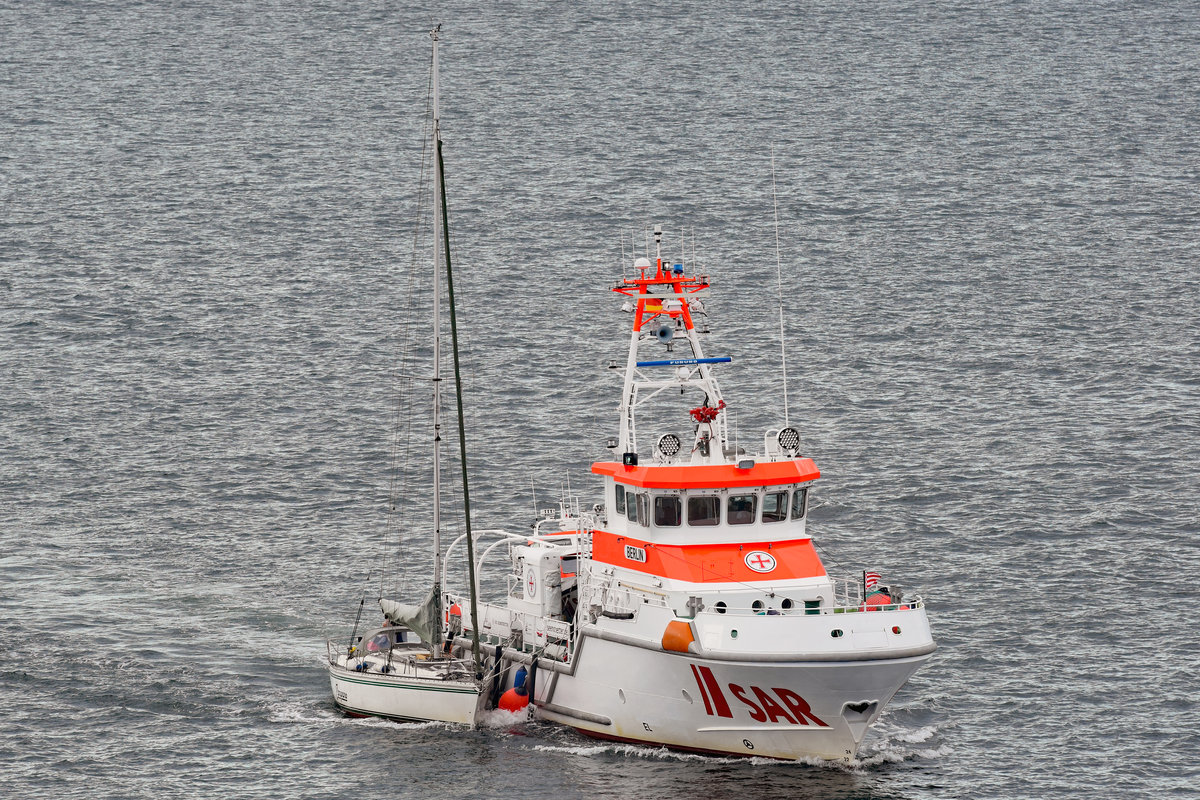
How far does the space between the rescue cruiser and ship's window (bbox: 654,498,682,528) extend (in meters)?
0.04

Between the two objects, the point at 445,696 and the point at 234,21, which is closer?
the point at 445,696

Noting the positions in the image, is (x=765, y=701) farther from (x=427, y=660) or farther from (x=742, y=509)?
(x=427, y=660)

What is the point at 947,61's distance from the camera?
156 meters

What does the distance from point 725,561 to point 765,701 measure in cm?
440

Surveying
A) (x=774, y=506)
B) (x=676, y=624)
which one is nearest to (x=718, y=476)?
(x=774, y=506)

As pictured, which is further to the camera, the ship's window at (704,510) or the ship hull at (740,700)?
the ship's window at (704,510)

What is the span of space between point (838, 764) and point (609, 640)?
6785 millimetres

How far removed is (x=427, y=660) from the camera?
2072 inches

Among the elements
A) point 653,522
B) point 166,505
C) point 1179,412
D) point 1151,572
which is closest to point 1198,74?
point 1179,412

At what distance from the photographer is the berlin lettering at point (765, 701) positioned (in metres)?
45.6

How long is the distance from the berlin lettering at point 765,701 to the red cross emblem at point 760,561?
149 inches

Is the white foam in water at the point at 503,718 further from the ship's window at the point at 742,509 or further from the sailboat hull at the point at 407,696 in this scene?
the ship's window at the point at 742,509

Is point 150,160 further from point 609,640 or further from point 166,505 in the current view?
point 609,640

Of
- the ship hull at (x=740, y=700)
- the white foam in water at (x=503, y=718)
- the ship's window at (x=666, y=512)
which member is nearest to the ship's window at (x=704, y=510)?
the ship's window at (x=666, y=512)
